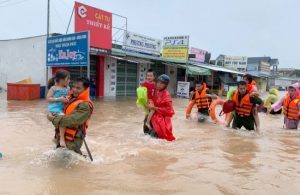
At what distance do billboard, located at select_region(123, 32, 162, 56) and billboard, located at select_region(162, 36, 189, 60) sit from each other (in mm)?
486

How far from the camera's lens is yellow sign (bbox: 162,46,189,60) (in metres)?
22.3

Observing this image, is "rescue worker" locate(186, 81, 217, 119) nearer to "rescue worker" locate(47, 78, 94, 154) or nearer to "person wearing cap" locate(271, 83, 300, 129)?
"person wearing cap" locate(271, 83, 300, 129)

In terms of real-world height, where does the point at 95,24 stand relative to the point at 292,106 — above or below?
above

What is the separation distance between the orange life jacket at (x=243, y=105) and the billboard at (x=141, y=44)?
1274 centimetres

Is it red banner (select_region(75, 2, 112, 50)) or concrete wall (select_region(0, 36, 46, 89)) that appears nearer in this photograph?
red banner (select_region(75, 2, 112, 50))

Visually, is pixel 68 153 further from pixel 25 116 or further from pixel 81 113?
pixel 25 116

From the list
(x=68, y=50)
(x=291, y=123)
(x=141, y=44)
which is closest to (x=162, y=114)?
(x=291, y=123)

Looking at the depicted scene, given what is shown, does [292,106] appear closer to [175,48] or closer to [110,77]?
[110,77]

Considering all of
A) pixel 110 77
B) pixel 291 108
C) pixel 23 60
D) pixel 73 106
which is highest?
pixel 23 60

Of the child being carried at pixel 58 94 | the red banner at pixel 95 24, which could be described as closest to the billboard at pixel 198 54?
the red banner at pixel 95 24

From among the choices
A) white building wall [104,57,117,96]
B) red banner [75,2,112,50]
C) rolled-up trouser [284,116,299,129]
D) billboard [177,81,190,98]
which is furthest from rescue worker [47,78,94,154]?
billboard [177,81,190,98]

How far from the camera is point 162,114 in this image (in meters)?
6.34

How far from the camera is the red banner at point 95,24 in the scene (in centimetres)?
1584

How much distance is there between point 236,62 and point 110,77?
26.4 metres
